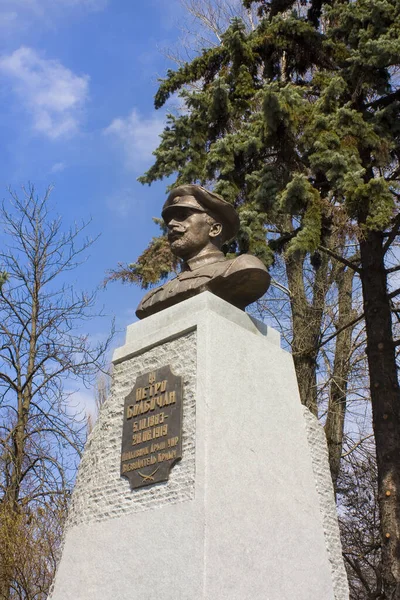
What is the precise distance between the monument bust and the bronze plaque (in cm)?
79

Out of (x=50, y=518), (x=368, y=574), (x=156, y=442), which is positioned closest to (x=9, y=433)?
(x=50, y=518)

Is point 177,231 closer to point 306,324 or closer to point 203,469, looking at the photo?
point 203,469

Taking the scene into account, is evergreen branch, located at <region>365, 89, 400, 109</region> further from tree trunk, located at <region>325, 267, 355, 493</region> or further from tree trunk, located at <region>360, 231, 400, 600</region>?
tree trunk, located at <region>325, 267, 355, 493</region>

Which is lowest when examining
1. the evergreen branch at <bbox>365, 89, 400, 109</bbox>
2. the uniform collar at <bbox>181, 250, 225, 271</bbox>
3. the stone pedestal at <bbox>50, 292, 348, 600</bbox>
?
the stone pedestal at <bbox>50, 292, 348, 600</bbox>

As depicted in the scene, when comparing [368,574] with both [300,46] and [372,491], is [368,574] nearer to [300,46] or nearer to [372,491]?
[372,491]

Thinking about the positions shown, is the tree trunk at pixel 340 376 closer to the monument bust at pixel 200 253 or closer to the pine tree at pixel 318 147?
the pine tree at pixel 318 147

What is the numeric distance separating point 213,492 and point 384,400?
4744mm

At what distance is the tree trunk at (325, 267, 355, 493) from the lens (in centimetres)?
1157

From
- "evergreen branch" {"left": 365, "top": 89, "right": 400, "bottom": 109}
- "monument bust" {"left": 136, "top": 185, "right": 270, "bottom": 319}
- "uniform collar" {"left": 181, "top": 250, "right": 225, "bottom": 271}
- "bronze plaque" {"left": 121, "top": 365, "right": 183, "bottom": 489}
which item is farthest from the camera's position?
"evergreen branch" {"left": 365, "top": 89, "right": 400, "bottom": 109}

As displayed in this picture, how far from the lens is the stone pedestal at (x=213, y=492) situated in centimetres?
372

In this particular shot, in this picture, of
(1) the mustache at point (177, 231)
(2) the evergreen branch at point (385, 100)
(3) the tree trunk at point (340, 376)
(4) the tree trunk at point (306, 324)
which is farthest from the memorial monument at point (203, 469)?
(3) the tree trunk at point (340, 376)

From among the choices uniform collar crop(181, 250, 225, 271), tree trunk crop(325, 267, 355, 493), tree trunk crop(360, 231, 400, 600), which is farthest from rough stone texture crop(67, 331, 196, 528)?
tree trunk crop(325, 267, 355, 493)

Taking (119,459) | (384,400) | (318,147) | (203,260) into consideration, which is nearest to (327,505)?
(119,459)

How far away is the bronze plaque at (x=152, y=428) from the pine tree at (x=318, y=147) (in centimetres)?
371
